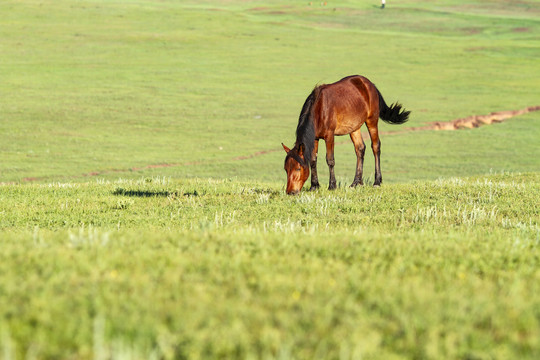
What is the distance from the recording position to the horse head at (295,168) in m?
13.6

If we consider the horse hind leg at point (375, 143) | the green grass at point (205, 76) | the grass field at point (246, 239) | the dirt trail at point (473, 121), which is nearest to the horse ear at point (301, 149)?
the grass field at point (246, 239)

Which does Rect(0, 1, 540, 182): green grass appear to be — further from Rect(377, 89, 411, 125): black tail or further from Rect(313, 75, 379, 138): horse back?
Rect(313, 75, 379, 138): horse back

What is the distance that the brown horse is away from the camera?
1382 centimetres


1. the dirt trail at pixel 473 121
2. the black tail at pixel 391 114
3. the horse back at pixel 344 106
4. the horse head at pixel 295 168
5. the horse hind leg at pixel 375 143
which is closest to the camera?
the horse head at pixel 295 168

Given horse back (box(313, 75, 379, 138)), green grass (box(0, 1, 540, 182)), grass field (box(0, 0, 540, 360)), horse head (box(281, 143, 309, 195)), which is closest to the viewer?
grass field (box(0, 0, 540, 360))

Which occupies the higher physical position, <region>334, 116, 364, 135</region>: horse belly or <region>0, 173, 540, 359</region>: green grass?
<region>334, 116, 364, 135</region>: horse belly

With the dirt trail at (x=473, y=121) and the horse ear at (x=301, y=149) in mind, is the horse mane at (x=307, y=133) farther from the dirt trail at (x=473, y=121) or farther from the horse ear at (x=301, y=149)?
the dirt trail at (x=473, y=121)

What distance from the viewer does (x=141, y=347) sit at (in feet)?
13.9

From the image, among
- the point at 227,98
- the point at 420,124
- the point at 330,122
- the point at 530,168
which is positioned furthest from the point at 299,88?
A: the point at 330,122

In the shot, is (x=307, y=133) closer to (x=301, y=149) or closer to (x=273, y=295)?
(x=301, y=149)

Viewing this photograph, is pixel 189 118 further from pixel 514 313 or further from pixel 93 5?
pixel 93 5

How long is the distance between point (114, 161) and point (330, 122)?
20.1m

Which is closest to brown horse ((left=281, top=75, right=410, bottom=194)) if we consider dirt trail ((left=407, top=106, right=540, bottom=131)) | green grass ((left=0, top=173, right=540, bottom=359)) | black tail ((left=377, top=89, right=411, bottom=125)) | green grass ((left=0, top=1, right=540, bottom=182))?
black tail ((left=377, top=89, right=411, bottom=125))

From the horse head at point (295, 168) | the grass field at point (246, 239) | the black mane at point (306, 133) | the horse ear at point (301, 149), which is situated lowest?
the grass field at point (246, 239)
